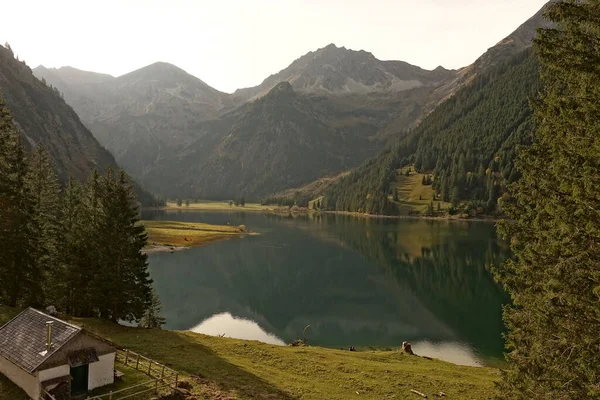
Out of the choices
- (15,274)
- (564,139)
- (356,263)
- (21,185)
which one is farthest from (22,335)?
(356,263)

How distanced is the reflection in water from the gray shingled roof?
41.1 metres

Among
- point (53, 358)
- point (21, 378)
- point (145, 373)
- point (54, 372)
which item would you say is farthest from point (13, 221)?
point (145, 373)

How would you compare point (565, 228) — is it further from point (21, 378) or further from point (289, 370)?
point (21, 378)

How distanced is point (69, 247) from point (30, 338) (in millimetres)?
24876

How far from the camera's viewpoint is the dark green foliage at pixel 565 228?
20.6 meters

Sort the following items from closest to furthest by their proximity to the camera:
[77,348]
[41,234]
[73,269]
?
[77,348]
[41,234]
[73,269]

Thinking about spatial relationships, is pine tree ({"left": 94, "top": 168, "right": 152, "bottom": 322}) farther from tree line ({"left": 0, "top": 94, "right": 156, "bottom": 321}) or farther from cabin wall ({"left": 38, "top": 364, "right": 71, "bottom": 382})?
cabin wall ({"left": 38, "top": 364, "right": 71, "bottom": 382})

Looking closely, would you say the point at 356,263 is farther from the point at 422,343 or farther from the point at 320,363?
the point at 320,363

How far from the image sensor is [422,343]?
67125 millimetres

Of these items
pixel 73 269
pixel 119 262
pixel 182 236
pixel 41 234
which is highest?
pixel 41 234

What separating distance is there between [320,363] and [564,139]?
31.1 meters

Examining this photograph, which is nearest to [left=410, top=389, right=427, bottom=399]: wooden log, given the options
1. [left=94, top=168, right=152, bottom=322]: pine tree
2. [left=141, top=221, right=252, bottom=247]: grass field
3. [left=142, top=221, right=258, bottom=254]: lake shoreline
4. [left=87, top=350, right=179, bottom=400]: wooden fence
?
[left=87, top=350, right=179, bottom=400]: wooden fence

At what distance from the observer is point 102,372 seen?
30.8m

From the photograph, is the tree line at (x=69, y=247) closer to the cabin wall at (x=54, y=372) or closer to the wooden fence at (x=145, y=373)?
the wooden fence at (x=145, y=373)
